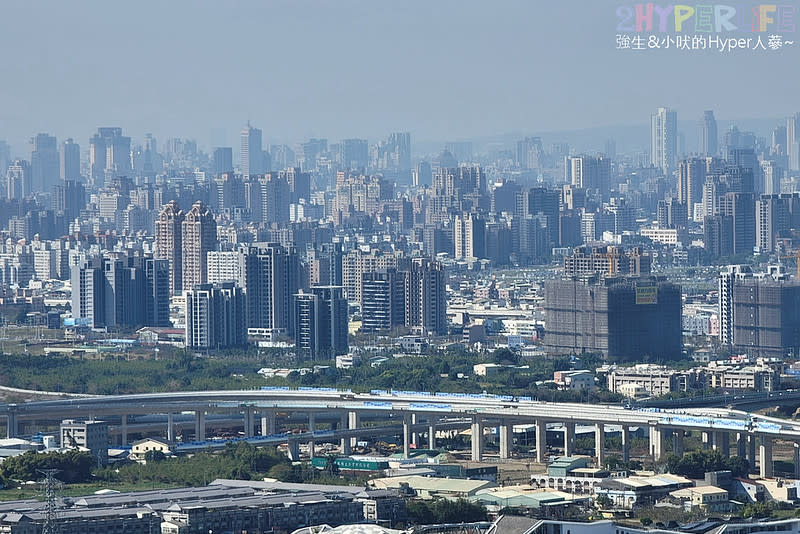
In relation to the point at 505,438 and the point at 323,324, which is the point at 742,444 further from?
the point at 323,324

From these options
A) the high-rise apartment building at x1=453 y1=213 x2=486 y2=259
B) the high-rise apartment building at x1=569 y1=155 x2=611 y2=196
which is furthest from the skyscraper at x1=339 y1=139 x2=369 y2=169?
the high-rise apartment building at x1=453 y1=213 x2=486 y2=259

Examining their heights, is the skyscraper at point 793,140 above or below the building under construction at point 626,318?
above

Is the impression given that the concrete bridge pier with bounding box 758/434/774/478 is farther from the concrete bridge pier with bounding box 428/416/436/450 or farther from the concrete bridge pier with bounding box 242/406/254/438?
the concrete bridge pier with bounding box 242/406/254/438

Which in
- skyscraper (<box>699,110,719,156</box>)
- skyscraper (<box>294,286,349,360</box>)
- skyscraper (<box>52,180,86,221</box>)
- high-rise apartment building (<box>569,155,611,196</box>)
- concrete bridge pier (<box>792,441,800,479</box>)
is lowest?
concrete bridge pier (<box>792,441,800,479</box>)

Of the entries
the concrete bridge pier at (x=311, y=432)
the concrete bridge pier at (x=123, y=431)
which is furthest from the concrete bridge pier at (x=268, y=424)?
the concrete bridge pier at (x=123, y=431)

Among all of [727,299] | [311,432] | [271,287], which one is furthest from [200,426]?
[271,287]

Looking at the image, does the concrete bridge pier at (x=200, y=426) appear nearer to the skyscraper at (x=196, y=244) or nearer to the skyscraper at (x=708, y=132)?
the skyscraper at (x=196, y=244)

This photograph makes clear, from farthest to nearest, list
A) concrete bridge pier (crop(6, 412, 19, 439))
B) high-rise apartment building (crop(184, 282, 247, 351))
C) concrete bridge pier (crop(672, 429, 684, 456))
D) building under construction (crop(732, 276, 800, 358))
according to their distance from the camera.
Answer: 1. high-rise apartment building (crop(184, 282, 247, 351))
2. building under construction (crop(732, 276, 800, 358))
3. concrete bridge pier (crop(6, 412, 19, 439))
4. concrete bridge pier (crop(672, 429, 684, 456))

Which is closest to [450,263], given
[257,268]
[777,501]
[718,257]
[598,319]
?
[718,257]
